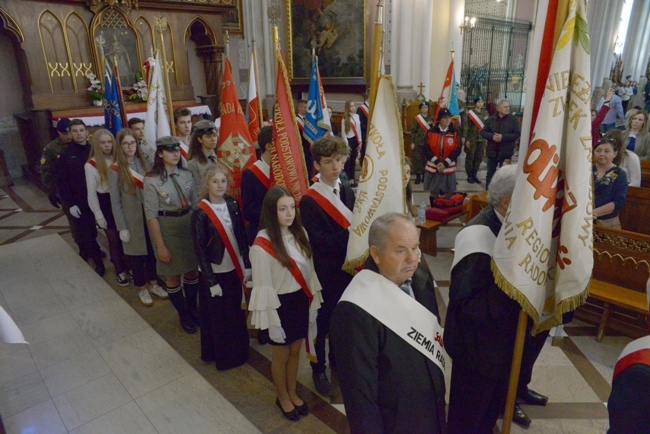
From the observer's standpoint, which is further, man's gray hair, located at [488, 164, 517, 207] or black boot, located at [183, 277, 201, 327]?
black boot, located at [183, 277, 201, 327]

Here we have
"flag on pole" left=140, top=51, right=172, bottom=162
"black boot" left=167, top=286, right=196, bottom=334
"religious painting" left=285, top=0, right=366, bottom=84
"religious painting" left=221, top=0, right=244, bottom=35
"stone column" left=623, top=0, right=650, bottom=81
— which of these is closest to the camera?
"black boot" left=167, top=286, right=196, bottom=334

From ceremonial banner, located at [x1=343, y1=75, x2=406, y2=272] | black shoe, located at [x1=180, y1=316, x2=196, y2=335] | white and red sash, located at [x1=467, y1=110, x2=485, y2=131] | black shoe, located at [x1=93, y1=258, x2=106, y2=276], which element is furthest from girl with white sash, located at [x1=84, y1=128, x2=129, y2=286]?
white and red sash, located at [x1=467, y1=110, x2=485, y2=131]

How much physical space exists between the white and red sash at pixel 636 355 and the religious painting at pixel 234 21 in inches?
537

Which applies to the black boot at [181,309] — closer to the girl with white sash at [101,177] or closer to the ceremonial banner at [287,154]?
the girl with white sash at [101,177]

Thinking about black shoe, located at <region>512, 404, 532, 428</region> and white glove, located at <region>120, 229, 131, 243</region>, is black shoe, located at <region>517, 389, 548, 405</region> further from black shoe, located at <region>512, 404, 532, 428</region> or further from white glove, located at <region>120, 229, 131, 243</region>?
white glove, located at <region>120, 229, 131, 243</region>

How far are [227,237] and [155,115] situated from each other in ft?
7.49

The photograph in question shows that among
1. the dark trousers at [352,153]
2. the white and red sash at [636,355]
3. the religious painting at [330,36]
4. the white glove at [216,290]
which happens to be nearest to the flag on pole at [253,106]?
the white glove at [216,290]

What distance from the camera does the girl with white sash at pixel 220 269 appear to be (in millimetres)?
3117

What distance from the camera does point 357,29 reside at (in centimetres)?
1209

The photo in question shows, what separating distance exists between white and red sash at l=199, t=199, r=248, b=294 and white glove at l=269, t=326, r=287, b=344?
2.59 ft

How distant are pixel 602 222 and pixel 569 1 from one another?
10.1 ft

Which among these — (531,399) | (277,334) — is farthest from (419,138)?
(277,334)

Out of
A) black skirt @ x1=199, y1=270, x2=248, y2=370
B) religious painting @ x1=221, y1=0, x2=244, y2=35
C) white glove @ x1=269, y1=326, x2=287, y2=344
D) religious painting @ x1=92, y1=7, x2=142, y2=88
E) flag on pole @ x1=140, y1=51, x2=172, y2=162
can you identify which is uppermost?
religious painting @ x1=221, y1=0, x2=244, y2=35

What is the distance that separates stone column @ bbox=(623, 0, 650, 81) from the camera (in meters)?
15.9
